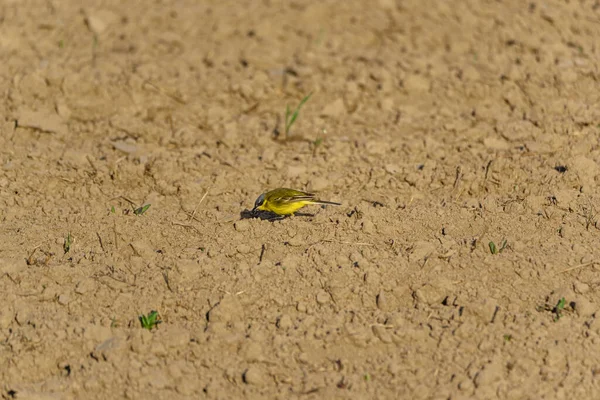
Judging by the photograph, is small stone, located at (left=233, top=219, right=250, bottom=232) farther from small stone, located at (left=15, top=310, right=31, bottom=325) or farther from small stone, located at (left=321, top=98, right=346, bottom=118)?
small stone, located at (left=321, top=98, right=346, bottom=118)

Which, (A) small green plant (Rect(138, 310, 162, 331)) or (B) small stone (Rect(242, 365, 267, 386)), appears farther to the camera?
(A) small green plant (Rect(138, 310, 162, 331))

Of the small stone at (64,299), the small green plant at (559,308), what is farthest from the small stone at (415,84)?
the small stone at (64,299)

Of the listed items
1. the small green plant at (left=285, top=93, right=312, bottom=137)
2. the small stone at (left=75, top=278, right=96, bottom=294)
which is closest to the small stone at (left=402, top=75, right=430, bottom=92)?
the small green plant at (left=285, top=93, right=312, bottom=137)

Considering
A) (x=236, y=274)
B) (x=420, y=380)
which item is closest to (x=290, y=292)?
(x=236, y=274)

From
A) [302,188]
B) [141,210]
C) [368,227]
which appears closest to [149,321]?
[141,210]

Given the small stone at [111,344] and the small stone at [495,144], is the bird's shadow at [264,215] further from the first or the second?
the small stone at [495,144]

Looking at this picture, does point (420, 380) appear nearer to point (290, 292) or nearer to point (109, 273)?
point (290, 292)
